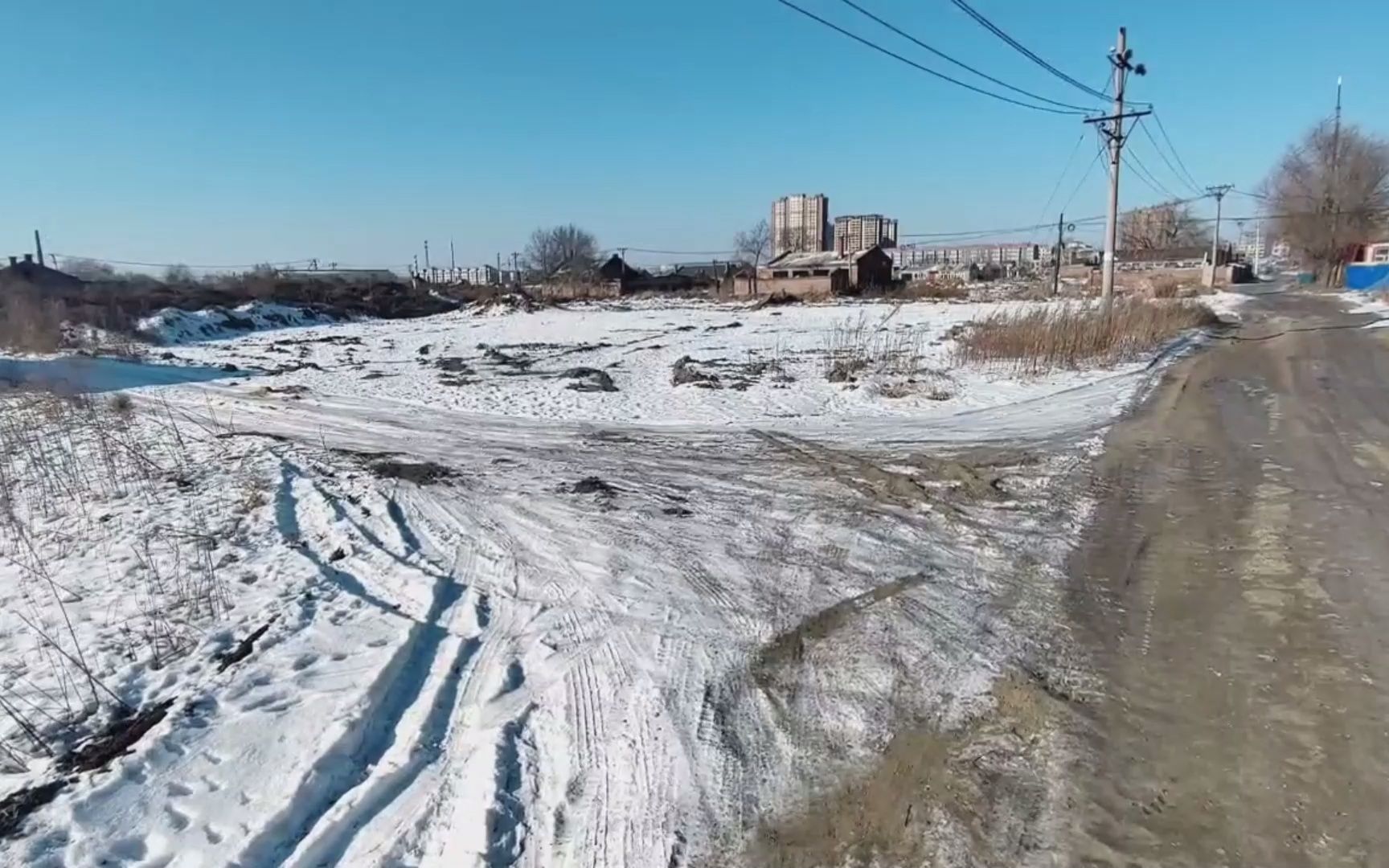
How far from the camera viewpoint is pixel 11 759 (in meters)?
3.33

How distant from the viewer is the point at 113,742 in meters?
3.44

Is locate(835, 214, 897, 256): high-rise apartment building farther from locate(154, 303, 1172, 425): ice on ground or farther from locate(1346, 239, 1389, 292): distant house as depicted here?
locate(154, 303, 1172, 425): ice on ground

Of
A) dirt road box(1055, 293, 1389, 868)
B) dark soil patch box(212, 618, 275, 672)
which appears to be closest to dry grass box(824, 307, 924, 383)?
dirt road box(1055, 293, 1389, 868)

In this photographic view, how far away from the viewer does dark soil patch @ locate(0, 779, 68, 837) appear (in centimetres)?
287

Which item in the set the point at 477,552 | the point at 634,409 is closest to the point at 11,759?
the point at 477,552

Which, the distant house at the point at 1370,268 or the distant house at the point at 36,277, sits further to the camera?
the distant house at the point at 1370,268

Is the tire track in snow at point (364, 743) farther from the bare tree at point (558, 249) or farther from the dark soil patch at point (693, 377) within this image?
the bare tree at point (558, 249)

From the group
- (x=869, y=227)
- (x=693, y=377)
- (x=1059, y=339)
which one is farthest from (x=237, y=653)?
(x=869, y=227)

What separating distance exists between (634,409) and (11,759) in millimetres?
9358

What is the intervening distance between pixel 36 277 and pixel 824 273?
50225 mm

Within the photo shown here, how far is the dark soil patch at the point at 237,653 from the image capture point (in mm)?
4148

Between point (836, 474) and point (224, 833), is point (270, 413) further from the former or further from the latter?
point (224, 833)

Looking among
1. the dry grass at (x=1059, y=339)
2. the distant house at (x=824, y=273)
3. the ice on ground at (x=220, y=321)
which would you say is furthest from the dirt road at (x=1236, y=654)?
the distant house at (x=824, y=273)

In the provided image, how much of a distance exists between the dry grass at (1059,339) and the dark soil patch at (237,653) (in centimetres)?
1382
